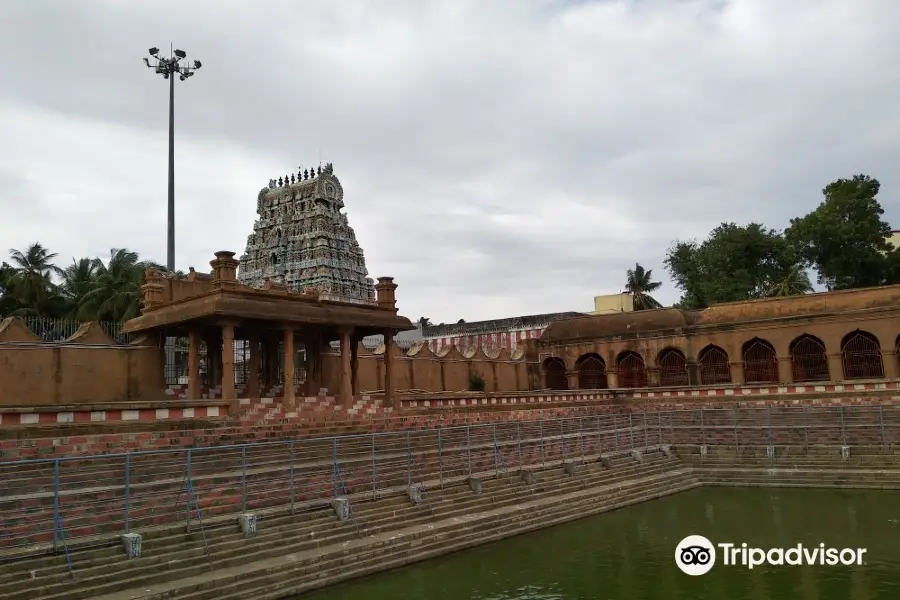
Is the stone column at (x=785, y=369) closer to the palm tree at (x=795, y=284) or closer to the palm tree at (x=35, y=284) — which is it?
the palm tree at (x=795, y=284)

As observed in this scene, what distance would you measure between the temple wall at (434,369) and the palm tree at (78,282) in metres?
14.1

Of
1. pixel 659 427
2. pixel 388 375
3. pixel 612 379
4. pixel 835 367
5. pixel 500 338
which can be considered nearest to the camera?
pixel 388 375

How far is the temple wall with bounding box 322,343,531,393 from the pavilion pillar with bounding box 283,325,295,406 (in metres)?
4.00

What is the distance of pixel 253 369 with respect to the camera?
61.1 ft

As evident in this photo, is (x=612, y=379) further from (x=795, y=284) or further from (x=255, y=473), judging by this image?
(x=255, y=473)

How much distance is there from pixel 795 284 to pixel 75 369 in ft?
124

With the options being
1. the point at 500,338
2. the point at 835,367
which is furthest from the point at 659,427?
the point at 500,338

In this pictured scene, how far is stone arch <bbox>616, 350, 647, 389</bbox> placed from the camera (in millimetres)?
32562

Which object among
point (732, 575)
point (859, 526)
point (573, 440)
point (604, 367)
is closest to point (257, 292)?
point (573, 440)

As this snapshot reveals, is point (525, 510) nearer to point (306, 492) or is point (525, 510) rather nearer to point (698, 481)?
point (306, 492)

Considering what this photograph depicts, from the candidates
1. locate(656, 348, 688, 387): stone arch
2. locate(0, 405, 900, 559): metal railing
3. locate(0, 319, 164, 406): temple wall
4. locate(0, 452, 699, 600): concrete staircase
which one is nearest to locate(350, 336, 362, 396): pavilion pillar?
locate(0, 405, 900, 559): metal railing

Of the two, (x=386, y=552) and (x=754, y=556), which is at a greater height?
(x=386, y=552)

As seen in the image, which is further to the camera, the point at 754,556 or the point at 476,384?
the point at 476,384

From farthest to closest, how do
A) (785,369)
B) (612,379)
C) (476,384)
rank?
(612,379) < (476,384) < (785,369)
